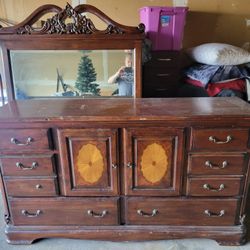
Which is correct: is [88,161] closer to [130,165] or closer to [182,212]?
[130,165]

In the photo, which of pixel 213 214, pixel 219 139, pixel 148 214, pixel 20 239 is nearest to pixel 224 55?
pixel 219 139

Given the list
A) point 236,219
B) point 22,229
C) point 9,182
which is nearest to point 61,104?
point 9,182

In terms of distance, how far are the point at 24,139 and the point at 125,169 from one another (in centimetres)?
55

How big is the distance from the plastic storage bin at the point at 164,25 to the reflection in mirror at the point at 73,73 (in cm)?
50

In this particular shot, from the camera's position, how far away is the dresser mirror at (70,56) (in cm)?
162

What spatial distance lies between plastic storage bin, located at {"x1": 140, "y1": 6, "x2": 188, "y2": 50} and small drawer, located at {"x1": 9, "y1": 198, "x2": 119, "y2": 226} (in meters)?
1.43

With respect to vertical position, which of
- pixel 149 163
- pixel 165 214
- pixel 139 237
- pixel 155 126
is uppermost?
pixel 155 126

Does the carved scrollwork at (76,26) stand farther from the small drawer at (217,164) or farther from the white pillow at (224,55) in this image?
the small drawer at (217,164)

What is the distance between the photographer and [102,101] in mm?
1519

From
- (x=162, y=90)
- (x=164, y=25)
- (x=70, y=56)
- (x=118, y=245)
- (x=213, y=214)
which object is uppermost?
(x=164, y=25)

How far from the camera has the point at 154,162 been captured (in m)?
1.29

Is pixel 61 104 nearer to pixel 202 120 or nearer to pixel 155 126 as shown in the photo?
pixel 155 126

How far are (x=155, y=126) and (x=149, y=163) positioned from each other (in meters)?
0.21

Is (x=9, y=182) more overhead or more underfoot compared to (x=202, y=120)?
more underfoot
